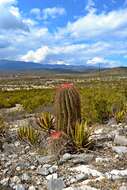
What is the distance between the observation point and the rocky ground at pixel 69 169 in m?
6.88

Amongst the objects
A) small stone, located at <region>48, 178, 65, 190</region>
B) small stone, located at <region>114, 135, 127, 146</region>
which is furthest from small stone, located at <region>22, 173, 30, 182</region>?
small stone, located at <region>114, 135, 127, 146</region>

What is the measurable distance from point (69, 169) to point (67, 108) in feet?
6.77

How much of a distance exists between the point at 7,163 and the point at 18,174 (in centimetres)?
92

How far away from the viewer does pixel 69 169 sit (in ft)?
25.0

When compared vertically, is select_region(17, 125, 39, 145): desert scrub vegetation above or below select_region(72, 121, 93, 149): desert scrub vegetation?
below

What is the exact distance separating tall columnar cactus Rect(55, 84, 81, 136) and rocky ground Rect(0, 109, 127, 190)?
29.0 inches

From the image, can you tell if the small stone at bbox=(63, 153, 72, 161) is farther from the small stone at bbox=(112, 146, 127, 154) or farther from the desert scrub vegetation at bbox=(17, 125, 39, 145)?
the desert scrub vegetation at bbox=(17, 125, 39, 145)

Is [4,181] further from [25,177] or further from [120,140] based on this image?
[120,140]

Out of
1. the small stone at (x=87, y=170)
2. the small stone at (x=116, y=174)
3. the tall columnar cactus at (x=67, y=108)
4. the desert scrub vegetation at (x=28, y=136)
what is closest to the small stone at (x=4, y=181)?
the small stone at (x=87, y=170)

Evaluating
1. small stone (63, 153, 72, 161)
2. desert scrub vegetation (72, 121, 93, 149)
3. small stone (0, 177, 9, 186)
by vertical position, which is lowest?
small stone (0, 177, 9, 186)

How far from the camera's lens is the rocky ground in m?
6.88

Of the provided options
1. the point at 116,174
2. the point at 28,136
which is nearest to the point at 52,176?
the point at 116,174

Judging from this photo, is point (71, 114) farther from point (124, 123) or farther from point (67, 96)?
point (124, 123)

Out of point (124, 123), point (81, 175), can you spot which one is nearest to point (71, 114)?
point (81, 175)
